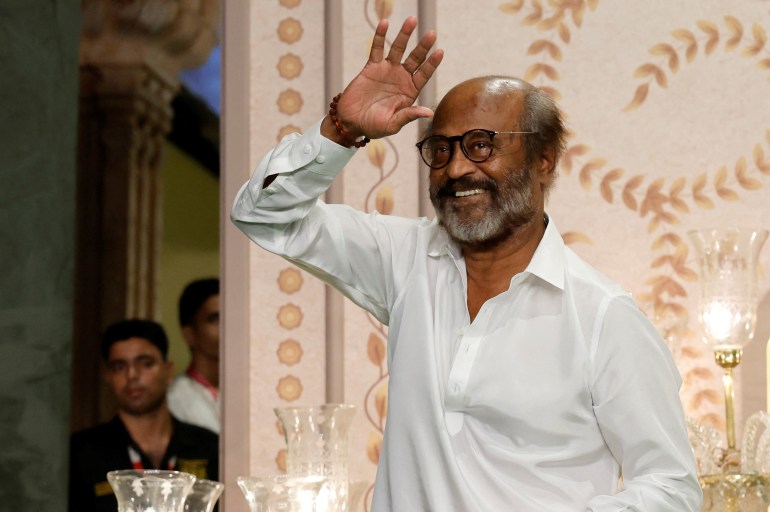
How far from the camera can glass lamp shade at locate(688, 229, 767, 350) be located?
8.91 feet

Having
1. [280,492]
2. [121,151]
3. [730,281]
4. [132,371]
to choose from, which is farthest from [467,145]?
[121,151]

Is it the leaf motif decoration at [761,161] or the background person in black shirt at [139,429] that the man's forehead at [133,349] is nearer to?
the background person in black shirt at [139,429]

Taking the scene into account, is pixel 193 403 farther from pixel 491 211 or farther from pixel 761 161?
pixel 491 211

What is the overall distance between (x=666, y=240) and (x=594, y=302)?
3.41 feet

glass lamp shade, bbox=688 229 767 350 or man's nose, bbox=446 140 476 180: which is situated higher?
man's nose, bbox=446 140 476 180

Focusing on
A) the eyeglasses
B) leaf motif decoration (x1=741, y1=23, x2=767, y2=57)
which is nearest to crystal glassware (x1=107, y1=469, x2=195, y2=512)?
the eyeglasses

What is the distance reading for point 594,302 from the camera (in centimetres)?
200

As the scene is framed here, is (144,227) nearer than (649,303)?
No

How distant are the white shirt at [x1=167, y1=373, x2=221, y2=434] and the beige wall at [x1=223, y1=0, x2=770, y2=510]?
1780 millimetres

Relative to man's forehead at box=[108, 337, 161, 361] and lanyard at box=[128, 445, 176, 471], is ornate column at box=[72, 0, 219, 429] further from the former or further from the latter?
lanyard at box=[128, 445, 176, 471]

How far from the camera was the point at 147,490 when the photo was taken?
6.79 ft

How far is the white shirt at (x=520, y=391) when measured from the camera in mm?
1912

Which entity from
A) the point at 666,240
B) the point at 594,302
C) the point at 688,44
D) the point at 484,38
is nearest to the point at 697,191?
the point at 666,240

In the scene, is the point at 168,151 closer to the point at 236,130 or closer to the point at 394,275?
the point at 236,130
